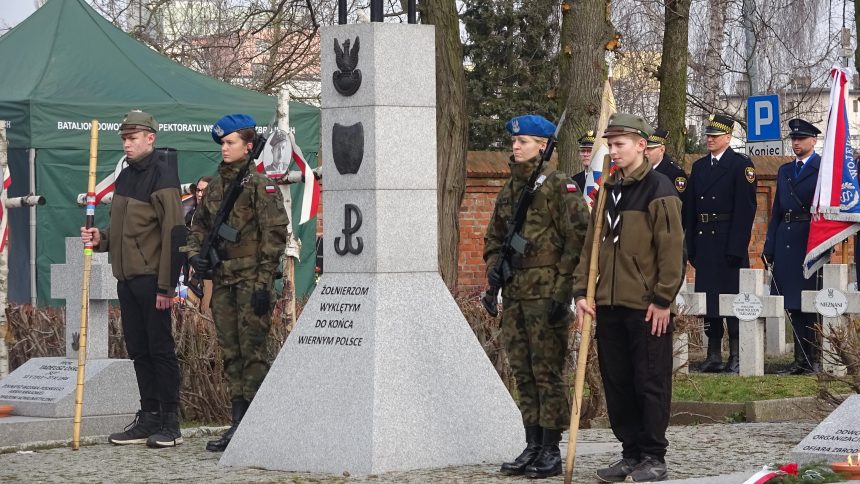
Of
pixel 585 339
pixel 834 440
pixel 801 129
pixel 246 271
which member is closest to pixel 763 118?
pixel 801 129

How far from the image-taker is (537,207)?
8469 mm

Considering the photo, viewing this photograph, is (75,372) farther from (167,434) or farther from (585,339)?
(585,339)

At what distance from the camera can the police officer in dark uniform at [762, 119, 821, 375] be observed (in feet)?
45.3

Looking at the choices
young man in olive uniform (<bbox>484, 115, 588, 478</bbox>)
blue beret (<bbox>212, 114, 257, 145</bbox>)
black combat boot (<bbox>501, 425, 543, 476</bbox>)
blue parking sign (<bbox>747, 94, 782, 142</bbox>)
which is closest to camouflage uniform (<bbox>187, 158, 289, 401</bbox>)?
blue beret (<bbox>212, 114, 257, 145</bbox>)

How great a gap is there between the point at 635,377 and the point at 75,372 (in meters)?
5.04

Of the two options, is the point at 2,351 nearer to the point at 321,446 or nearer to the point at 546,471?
the point at 321,446

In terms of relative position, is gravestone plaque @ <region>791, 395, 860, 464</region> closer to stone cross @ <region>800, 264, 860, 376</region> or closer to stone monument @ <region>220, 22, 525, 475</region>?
stone monument @ <region>220, 22, 525, 475</region>

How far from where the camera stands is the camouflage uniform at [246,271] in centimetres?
977

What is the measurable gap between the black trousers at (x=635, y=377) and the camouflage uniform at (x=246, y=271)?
8.27 feet

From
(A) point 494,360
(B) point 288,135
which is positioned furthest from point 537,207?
(B) point 288,135

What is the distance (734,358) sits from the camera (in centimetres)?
1417

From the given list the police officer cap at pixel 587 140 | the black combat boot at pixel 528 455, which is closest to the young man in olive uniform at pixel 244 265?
the black combat boot at pixel 528 455

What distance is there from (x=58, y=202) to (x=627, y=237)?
42.0ft

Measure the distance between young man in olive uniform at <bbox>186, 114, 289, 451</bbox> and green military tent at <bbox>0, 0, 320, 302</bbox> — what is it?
9559 millimetres
